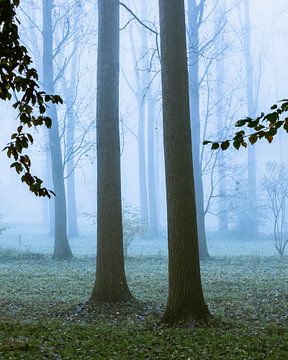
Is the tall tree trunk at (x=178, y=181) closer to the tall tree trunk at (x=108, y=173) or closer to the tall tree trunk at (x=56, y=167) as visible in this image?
the tall tree trunk at (x=108, y=173)

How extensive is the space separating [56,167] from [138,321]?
11.4 m

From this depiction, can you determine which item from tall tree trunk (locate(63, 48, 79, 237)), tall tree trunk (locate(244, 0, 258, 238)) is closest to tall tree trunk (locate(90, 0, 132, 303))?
tall tree trunk (locate(63, 48, 79, 237))

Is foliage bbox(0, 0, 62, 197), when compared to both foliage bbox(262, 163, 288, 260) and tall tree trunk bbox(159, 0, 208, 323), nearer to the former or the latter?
tall tree trunk bbox(159, 0, 208, 323)

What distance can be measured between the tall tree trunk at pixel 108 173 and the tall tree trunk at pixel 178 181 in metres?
1.80

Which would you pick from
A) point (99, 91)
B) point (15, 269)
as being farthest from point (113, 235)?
point (15, 269)

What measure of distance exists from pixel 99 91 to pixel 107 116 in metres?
0.45

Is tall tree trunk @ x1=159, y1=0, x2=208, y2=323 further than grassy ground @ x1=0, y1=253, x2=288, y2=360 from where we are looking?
Yes

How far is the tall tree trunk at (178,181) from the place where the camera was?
6.21 m

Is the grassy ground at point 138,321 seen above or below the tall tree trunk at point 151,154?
below

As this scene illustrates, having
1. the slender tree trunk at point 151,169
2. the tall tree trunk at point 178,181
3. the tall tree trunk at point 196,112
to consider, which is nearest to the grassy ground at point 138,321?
the tall tree trunk at point 178,181

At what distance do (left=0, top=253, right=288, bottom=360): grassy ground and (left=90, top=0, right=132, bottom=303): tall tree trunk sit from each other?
1.54 feet

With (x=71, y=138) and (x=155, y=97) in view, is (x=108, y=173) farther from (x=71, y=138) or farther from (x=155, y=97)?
(x=71, y=138)

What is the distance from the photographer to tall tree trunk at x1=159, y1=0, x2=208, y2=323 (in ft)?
20.4

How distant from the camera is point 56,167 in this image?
695 inches
